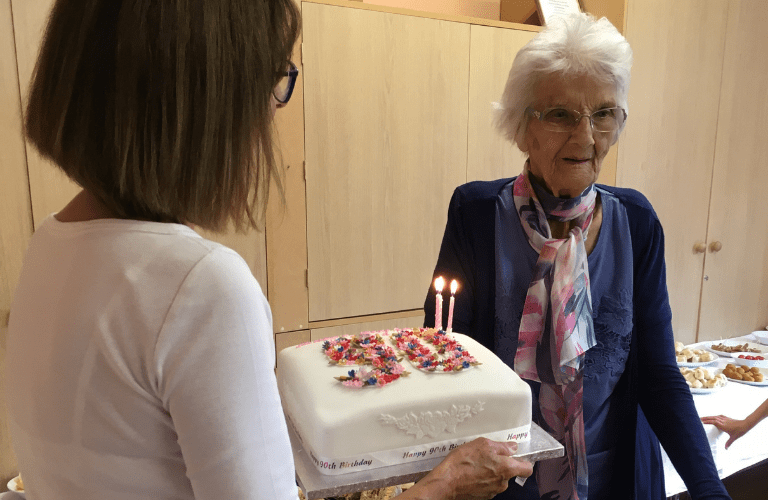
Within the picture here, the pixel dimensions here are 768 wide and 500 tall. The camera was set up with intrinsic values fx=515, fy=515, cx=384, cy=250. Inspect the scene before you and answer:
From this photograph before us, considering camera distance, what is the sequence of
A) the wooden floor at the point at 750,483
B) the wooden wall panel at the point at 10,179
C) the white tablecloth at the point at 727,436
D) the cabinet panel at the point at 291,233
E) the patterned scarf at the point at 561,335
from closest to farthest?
the patterned scarf at the point at 561,335, the wooden wall panel at the point at 10,179, the white tablecloth at the point at 727,436, the cabinet panel at the point at 291,233, the wooden floor at the point at 750,483

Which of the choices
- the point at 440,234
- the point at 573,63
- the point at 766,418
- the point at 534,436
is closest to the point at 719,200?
the point at 766,418

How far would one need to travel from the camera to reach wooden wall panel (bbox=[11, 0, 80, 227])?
1.57 metres

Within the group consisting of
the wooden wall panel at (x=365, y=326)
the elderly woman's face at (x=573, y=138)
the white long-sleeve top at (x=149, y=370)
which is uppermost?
the elderly woman's face at (x=573, y=138)

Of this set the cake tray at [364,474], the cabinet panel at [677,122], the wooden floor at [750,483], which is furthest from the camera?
the cabinet panel at [677,122]

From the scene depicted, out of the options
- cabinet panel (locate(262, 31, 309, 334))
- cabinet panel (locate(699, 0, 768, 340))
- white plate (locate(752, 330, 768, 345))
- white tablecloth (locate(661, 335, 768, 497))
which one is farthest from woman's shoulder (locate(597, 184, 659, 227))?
white plate (locate(752, 330, 768, 345))

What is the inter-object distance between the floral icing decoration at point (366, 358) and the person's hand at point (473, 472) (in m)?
0.16

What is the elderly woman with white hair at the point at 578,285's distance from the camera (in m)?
1.17

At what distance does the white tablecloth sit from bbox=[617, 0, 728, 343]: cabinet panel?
2.89 feet

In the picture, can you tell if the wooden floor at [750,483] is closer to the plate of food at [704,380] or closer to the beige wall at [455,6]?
the plate of food at [704,380]

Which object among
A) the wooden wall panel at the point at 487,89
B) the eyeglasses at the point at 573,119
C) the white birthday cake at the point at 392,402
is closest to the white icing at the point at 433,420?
the white birthday cake at the point at 392,402

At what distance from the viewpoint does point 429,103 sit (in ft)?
7.23

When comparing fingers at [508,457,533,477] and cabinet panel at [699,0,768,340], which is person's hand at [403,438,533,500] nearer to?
fingers at [508,457,533,477]

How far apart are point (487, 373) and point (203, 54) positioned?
70 centimetres

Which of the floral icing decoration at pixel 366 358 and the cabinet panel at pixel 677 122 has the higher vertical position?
the cabinet panel at pixel 677 122
